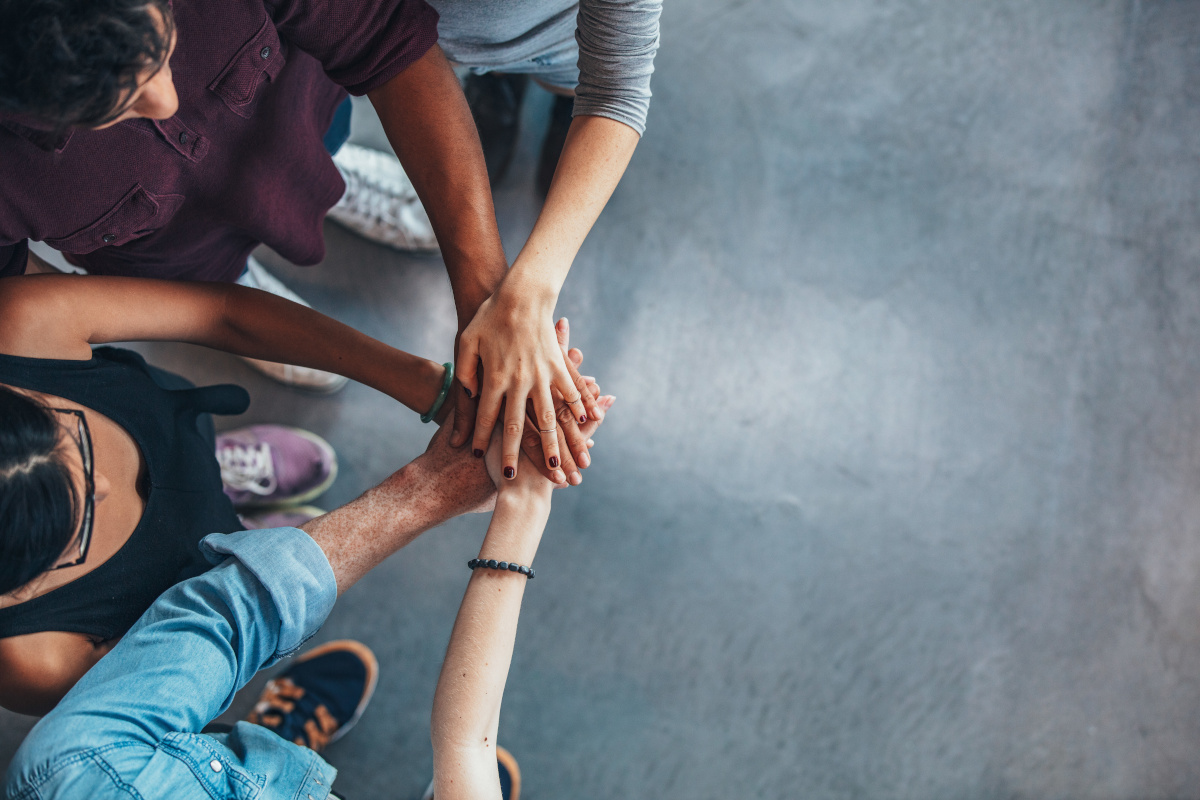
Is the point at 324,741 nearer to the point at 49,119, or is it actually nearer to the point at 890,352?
the point at 49,119

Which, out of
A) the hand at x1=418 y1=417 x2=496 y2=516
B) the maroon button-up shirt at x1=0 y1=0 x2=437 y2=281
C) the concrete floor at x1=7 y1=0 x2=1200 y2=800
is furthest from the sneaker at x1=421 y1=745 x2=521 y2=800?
the maroon button-up shirt at x1=0 y1=0 x2=437 y2=281

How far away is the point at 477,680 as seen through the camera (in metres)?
0.94

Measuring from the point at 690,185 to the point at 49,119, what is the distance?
1637 millimetres

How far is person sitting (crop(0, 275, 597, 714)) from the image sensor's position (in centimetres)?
80

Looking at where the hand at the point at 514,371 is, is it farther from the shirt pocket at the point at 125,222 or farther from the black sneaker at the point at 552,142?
the black sneaker at the point at 552,142

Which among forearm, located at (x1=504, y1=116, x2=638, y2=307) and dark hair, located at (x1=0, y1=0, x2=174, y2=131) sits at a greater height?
forearm, located at (x1=504, y1=116, x2=638, y2=307)

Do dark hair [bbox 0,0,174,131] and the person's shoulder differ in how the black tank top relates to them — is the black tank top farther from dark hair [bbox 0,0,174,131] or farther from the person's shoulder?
dark hair [bbox 0,0,174,131]

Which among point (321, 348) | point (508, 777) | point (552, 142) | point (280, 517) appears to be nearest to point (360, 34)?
point (321, 348)

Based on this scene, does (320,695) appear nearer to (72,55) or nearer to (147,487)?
(147,487)

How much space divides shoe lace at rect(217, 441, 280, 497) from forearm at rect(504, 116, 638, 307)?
1.02 metres

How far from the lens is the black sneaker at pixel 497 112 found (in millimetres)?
1918

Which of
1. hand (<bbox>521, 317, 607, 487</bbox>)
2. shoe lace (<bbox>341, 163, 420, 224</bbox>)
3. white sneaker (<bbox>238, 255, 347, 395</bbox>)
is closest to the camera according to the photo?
hand (<bbox>521, 317, 607, 487</bbox>)

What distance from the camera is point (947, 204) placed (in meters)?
2.06

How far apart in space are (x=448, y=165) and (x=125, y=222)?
48cm
